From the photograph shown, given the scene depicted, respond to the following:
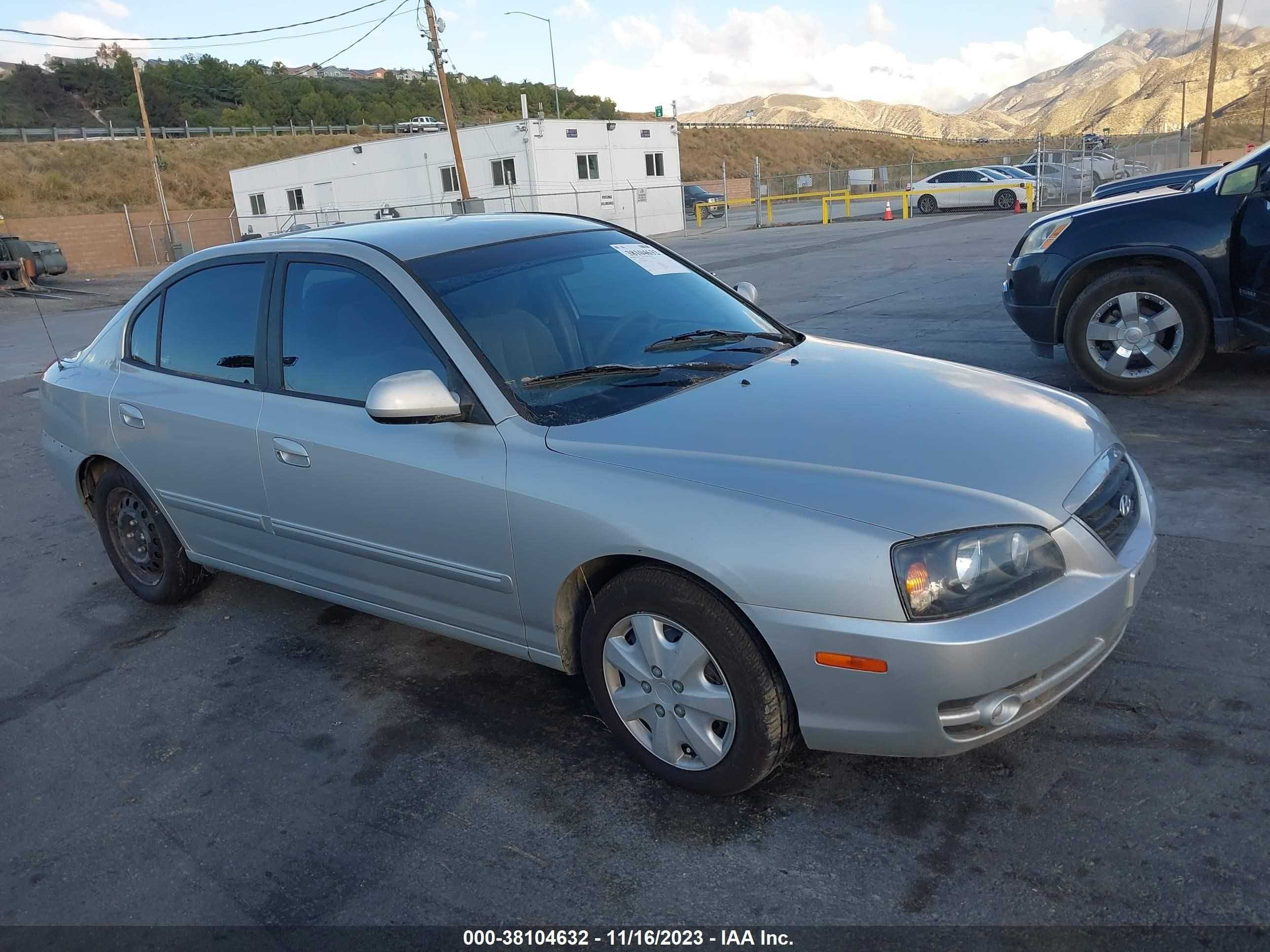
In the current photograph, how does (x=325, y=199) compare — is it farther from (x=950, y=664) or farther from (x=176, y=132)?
(x=950, y=664)

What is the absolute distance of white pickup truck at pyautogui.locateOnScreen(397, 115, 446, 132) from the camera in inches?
2709

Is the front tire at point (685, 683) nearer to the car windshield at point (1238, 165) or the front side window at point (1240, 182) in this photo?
the front side window at point (1240, 182)

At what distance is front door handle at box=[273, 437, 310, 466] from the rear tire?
1.13m

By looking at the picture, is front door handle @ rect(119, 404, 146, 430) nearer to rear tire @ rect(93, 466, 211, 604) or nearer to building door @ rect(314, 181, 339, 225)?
rear tire @ rect(93, 466, 211, 604)

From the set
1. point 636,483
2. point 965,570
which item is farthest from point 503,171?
point 965,570

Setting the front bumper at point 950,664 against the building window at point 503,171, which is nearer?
the front bumper at point 950,664

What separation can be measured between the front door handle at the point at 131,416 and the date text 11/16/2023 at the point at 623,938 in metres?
2.90

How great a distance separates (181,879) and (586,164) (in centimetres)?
3722

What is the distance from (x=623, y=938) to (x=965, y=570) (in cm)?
122

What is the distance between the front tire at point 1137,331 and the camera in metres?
6.29

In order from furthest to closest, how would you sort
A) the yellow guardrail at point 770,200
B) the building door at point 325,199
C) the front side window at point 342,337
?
the building door at point 325,199 < the yellow guardrail at point 770,200 < the front side window at point 342,337

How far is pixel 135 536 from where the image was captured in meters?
4.81

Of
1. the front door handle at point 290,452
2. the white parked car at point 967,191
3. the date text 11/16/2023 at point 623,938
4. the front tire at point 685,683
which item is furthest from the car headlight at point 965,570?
the white parked car at point 967,191

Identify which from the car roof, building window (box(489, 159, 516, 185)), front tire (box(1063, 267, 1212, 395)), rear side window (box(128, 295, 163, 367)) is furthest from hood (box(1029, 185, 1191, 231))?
building window (box(489, 159, 516, 185))
